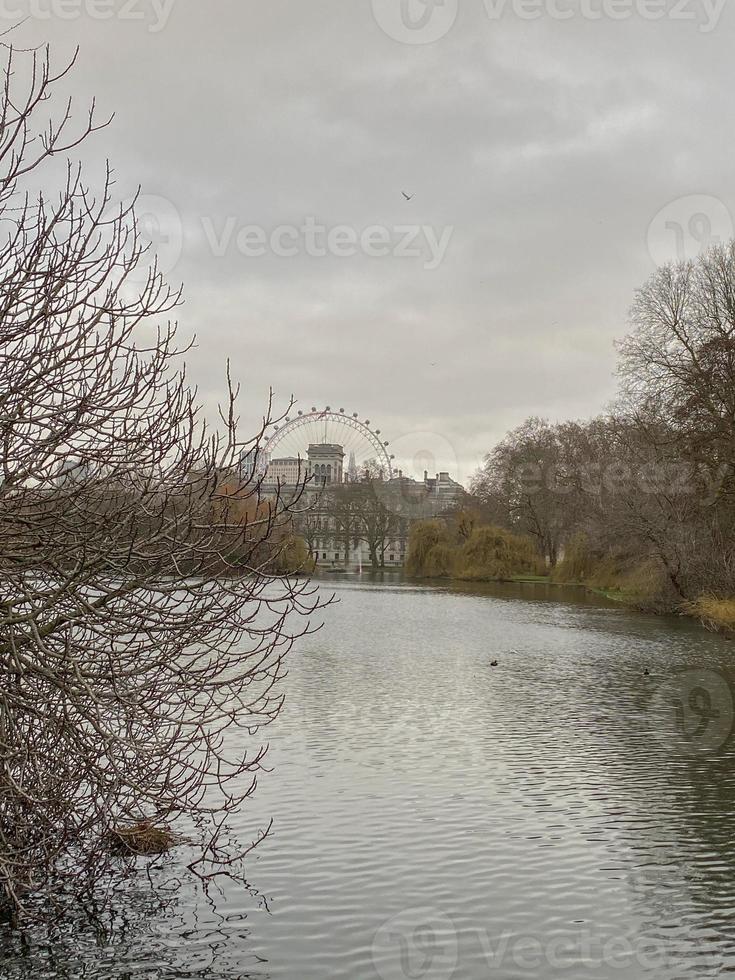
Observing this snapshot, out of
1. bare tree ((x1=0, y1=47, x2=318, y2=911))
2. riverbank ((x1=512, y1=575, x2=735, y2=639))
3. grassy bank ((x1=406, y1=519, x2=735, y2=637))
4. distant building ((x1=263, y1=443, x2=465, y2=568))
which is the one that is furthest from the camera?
distant building ((x1=263, y1=443, x2=465, y2=568))

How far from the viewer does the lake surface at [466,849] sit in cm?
814

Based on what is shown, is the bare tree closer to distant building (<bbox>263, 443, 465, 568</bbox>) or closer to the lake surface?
the lake surface

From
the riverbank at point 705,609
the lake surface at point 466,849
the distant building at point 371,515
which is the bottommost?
the lake surface at point 466,849

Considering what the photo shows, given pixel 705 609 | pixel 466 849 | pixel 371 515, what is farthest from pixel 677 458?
pixel 371 515

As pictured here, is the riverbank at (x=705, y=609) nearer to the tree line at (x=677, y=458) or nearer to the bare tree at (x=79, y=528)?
the tree line at (x=677, y=458)

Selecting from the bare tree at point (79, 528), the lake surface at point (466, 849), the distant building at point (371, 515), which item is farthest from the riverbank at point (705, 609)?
the distant building at point (371, 515)

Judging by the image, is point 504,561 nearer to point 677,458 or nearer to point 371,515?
point 371,515

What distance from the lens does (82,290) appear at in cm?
754

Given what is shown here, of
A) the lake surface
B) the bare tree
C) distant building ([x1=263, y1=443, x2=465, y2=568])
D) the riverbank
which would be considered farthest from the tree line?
distant building ([x1=263, y1=443, x2=465, y2=568])

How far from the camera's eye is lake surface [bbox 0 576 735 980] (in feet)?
26.7

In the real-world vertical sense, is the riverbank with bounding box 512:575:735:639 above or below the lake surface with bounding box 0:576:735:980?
above

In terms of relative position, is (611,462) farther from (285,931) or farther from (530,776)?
(285,931)

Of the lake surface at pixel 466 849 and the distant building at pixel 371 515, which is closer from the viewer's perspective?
the lake surface at pixel 466 849

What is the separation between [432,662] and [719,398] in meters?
15.5
